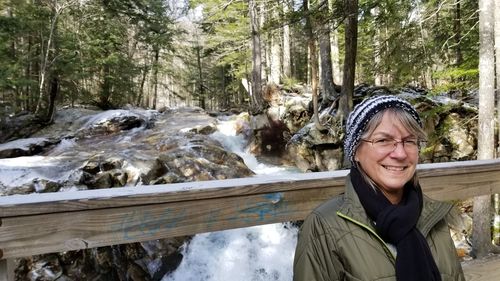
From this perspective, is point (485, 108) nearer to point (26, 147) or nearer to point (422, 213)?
point (422, 213)

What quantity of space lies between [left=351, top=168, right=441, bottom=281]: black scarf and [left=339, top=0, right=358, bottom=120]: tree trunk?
10.2 meters

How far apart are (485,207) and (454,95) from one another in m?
8.03

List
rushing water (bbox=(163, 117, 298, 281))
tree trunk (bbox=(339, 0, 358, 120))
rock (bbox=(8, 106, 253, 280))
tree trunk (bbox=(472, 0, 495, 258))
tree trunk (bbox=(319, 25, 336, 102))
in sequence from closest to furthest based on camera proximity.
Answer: tree trunk (bbox=(472, 0, 495, 258)) → rock (bbox=(8, 106, 253, 280)) → rushing water (bbox=(163, 117, 298, 281)) → tree trunk (bbox=(339, 0, 358, 120)) → tree trunk (bbox=(319, 25, 336, 102))

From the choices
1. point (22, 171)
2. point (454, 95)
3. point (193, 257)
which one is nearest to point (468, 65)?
point (454, 95)

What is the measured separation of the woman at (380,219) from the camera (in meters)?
1.35

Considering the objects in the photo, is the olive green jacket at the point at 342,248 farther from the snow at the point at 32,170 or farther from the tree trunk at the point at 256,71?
the tree trunk at the point at 256,71

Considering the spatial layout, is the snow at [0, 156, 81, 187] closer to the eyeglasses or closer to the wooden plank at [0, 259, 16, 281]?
the wooden plank at [0, 259, 16, 281]

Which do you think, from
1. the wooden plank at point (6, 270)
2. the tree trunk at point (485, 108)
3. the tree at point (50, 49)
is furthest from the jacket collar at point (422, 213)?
the tree at point (50, 49)

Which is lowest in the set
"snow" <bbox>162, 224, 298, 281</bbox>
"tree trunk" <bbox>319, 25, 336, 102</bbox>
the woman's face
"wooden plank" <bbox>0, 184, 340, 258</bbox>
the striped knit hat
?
"snow" <bbox>162, 224, 298, 281</bbox>

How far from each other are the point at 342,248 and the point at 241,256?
7.31 metres

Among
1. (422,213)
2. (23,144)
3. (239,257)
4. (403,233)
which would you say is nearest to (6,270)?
(403,233)

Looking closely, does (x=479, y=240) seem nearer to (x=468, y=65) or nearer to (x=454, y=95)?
(x=468, y=65)

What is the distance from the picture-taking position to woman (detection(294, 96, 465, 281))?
1.35 meters

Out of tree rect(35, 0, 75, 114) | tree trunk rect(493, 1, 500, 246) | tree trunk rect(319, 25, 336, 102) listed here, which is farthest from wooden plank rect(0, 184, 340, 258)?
tree rect(35, 0, 75, 114)
